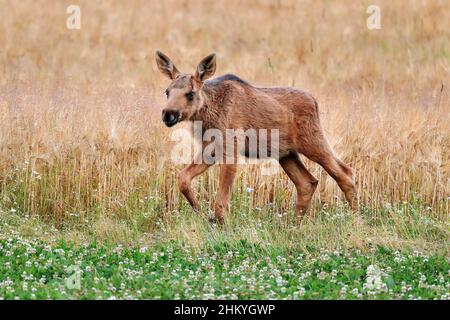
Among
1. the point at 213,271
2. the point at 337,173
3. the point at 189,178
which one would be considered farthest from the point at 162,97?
the point at 213,271

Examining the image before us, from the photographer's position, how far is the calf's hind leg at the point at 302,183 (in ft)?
36.4

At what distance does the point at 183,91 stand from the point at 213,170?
6.35 ft

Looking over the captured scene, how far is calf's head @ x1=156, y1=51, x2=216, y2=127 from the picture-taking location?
32.6 ft

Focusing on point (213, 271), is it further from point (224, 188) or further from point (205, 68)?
point (205, 68)

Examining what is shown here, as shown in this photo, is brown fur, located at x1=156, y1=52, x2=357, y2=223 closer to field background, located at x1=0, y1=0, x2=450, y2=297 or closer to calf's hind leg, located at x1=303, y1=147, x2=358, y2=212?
calf's hind leg, located at x1=303, y1=147, x2=358, y2=212

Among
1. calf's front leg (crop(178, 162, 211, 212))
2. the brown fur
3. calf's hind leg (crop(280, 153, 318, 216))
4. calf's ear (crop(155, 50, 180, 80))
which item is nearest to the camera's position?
calf's front leg (crop(178, 162, 211, 212))

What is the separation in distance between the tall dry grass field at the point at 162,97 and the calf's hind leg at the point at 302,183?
41 cm

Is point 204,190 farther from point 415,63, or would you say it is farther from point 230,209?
point 415,63

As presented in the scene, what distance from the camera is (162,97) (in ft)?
45.8

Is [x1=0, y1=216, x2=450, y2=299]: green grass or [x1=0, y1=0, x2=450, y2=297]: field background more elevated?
[x1=0, y1=0, x2=450, y2=297]: field background

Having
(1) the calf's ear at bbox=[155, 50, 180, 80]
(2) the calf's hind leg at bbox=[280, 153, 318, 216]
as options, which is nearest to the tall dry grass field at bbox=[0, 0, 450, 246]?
(2) the calf's hind leg at bbox=[280, 153, 318, 216]

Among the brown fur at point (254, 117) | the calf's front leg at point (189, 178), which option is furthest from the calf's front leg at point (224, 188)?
the calf's front leg at point (189, 178)

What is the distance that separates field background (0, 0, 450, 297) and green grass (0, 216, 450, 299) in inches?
9.5

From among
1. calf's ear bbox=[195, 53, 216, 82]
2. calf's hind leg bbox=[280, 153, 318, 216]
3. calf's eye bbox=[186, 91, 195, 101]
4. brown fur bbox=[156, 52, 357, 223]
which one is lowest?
calf's hind leg bbox=[280, 153, 318, 216]
